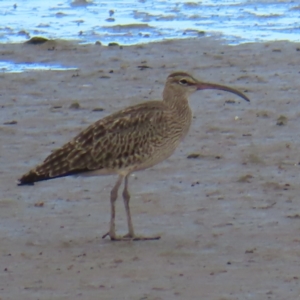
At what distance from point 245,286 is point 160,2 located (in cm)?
1512

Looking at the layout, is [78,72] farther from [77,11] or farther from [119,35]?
[77,11]

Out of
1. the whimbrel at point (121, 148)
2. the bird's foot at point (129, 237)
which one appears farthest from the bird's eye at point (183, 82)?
the bird's foot at point (129, 237)

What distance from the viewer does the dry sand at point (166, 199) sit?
7203 millimetres

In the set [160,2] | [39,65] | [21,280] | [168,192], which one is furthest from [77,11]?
[21,280]

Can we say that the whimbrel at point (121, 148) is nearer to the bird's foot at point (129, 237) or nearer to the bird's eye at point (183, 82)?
the bird's foot at point (129, 237)

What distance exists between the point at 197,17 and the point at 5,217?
11.4 metres

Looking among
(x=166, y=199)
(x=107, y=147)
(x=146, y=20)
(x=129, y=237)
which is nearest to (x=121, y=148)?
(x=107, y=147)

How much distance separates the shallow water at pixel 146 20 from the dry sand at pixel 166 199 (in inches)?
107

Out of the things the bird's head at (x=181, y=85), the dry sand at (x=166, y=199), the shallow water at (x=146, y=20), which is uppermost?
the bird's head at (x=181, y=85)

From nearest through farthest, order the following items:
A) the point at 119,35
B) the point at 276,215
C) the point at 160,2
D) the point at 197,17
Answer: the point at 276,215 → the point at 119,35 → the point at 197,17 → the point at 160,2

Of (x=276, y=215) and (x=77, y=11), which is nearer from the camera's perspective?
(x=276, y=215)

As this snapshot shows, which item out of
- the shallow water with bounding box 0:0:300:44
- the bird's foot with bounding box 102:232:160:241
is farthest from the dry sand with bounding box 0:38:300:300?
the shallow water with bounding box 0:0:300:44

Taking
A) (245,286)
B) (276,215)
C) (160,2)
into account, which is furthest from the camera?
(160,2)

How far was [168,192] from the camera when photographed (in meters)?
9.41
